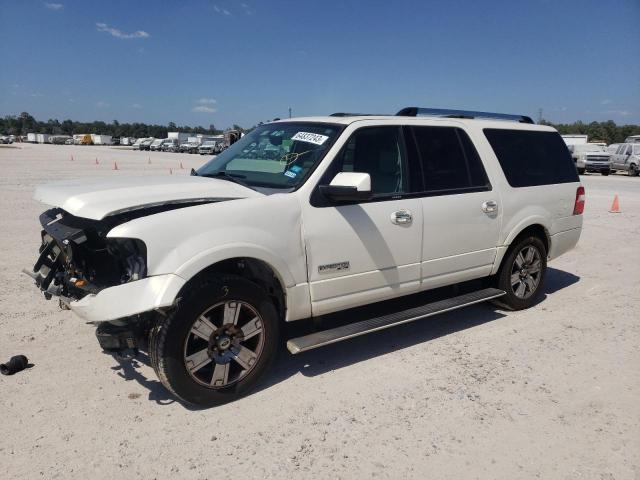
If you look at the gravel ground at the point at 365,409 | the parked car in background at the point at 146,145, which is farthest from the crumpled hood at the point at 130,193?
the parked car in background at the point at 146,145

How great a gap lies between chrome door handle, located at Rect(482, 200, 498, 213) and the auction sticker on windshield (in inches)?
71.1

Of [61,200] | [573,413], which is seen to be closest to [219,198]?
[61,200]

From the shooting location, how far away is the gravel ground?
9.29 feet

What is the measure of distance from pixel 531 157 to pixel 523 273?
1.28 meters

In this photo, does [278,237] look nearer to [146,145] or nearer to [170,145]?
[170,145]

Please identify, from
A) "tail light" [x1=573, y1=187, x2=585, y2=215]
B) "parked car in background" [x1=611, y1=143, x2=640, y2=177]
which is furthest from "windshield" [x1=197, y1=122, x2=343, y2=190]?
"parked car in background" [x1=611, y1=143, x2=640, y2=177]

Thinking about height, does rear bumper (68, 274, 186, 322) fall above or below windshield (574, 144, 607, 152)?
below

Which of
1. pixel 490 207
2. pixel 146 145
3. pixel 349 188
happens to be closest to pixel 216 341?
pixel 349 188

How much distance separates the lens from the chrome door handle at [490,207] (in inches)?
188

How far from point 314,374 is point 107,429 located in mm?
1528

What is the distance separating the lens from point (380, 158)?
427 centimetres

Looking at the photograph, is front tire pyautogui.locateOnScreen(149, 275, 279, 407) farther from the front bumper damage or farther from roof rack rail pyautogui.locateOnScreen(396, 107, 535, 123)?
roof rack rail pyautogui.locateOnScreen(396, 107, 535, 123)

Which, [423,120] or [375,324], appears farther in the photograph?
[423,120]

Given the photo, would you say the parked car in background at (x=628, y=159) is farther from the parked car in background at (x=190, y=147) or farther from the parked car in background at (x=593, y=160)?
the parked car in background at (x=190, y=147)
